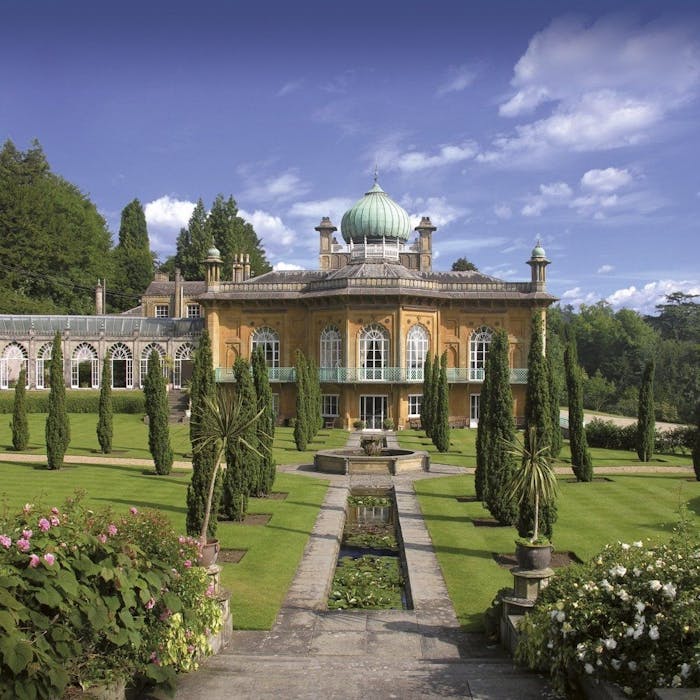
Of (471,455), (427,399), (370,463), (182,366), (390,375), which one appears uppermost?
(182,366)

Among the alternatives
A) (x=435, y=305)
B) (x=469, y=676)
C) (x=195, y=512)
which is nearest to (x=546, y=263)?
(x=435, y=305)

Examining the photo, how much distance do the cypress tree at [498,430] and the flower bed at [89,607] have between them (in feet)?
34.0

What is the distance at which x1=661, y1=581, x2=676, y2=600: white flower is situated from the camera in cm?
667

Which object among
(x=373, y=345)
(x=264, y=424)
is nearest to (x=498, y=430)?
(x=264, y=424)

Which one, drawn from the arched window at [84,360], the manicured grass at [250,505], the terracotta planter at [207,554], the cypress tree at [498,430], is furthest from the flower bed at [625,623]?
the arched window at [84,360]

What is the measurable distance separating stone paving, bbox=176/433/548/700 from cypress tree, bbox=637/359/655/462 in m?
17.6

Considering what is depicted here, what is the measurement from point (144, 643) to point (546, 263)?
122 ft

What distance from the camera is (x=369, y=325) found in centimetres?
3978

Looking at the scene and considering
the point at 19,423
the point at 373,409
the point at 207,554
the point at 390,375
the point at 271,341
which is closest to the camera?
the point at 207,554

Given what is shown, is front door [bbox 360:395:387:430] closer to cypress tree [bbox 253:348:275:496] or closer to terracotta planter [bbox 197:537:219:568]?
cypress tree [bbox 253:348:275:496]

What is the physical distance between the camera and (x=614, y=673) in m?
6.56

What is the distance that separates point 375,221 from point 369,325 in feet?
32.0

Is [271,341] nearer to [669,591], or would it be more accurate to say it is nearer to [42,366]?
[42,366]

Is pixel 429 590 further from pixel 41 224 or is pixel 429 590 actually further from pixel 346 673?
pixel 41 224
